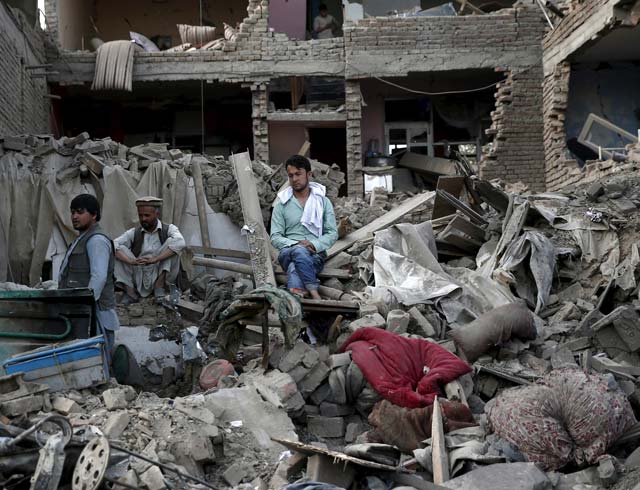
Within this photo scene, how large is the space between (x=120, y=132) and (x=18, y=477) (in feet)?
58.5

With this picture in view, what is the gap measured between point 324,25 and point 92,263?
53.1ft

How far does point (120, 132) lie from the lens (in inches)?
831

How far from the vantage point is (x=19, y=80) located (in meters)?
15.4

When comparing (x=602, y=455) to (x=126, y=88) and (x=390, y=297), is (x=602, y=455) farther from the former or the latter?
(x=126, y=88)

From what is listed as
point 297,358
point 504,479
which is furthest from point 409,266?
point 504,479

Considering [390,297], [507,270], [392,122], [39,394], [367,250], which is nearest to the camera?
[39,394]

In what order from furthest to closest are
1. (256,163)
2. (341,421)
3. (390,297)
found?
(256,163)
(390,297)
(341,421)

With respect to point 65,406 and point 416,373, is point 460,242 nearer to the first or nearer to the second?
point 416,373

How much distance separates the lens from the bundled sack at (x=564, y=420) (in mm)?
5242

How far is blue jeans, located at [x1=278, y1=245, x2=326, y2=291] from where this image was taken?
7.55 meters

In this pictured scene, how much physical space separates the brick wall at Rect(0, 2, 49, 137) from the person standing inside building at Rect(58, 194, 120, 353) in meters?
8.03

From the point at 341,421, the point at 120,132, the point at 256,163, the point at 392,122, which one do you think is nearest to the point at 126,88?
the point at 120,132

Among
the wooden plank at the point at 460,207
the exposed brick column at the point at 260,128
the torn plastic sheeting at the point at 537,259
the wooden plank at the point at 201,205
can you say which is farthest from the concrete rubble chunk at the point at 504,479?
the exposed brick column at the point at 260,128

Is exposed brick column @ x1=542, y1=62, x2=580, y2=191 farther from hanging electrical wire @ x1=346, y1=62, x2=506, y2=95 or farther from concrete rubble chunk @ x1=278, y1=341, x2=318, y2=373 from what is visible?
concrete rubble chunk @ x1=278, y1=341, x2=318, y2=373
